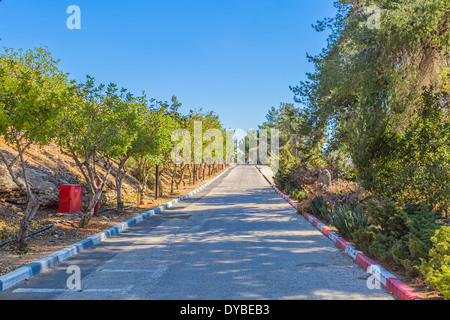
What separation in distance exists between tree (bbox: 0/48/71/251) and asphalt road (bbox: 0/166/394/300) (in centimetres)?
217

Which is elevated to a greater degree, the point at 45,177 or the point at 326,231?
the point at 45,177

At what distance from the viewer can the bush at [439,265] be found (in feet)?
15.5

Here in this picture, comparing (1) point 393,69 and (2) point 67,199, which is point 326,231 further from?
(2) point 67,199

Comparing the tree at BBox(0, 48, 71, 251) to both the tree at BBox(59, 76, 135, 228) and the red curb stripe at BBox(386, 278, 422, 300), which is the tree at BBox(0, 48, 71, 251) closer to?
the tree at BBox(59, 76, 135, 228)

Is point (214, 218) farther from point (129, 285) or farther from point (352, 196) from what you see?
point (129, 285)

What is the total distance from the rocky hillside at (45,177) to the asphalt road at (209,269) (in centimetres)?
358

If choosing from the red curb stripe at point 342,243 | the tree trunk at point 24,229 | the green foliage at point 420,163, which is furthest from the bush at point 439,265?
the tree trunk at point 24,229

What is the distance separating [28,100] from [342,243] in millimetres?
7267

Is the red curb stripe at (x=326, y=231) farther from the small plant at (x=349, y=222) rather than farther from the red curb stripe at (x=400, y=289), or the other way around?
the red curb stripe at (x=400, y=289)

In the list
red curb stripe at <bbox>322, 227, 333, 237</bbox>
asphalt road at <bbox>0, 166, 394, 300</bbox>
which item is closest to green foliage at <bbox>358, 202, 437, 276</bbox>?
asphalt road at <bbox>0, 166, 394, 300</bbox>

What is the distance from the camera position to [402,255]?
248 inches

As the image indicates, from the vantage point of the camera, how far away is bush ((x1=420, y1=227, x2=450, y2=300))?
4.71 metres

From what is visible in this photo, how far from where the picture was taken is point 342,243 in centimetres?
879

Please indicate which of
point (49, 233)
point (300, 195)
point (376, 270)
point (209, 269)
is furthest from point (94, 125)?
point (300, 195)
